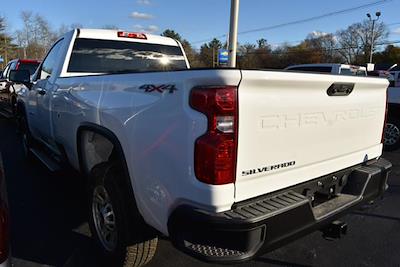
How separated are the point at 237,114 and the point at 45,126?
142 inches

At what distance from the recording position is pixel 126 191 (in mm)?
2816

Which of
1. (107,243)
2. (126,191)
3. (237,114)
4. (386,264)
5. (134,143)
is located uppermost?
(237,114)

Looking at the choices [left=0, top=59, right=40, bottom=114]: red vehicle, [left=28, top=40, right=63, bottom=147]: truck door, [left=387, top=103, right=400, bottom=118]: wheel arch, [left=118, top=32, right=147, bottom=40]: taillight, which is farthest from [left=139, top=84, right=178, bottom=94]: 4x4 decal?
[left=0, top=59, right=40, bottom=114]: red vehicle

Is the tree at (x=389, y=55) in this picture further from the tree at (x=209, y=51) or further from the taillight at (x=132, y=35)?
the taillight at (x=132, y=35)

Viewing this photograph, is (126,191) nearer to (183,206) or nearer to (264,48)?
(183,206)

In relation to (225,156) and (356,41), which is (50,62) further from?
(356,41)

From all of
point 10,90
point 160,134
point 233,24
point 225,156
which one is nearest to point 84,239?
point 160,134

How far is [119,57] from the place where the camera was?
5.03 metres

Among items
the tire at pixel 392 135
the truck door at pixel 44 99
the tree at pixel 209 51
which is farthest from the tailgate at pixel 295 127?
the tree at pixel 209 51

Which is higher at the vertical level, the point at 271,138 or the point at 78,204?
the point at 271,138

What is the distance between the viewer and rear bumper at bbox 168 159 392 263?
2.14 meters

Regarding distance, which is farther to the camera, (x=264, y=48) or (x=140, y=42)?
(x=264, y=48)

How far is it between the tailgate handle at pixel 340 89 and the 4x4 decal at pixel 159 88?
3.60 ft

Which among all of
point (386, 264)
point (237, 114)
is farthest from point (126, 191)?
point (386, 264)
